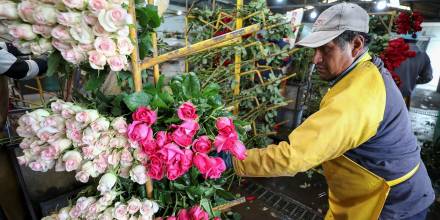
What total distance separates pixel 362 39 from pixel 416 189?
1050 mm

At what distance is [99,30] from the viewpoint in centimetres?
85

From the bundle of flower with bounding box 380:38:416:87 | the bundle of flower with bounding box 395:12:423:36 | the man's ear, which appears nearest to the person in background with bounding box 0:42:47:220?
the man's ear

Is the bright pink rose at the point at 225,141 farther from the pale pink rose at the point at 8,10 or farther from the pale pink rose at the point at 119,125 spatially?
the pale pink rose at the point at 8,10

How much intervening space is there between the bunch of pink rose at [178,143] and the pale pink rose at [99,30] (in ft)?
0.95

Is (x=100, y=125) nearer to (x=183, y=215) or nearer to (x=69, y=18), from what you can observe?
(x=69, y=18)

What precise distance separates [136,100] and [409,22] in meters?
4.33

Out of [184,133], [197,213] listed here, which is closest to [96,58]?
[184,133]

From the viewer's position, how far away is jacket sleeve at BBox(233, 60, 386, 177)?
1.38 meters

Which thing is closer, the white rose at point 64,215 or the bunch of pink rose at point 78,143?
the bunch of pink rose at point 78,143

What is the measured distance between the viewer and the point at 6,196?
7.61ft

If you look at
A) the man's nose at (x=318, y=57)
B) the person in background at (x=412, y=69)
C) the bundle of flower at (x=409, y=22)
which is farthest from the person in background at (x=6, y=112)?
the person in background at (x=412, y=69)

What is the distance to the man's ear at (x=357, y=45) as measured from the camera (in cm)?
158

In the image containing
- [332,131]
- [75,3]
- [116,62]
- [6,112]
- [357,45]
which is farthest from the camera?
[6,112]

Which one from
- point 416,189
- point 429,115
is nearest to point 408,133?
point 416,189
